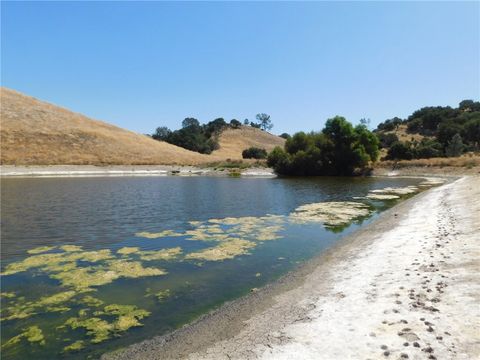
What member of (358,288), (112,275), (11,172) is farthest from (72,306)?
(11,172)

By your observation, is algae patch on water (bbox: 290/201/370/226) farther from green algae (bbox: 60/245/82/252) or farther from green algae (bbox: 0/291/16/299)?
green algae (bbox: 0/291/16/299)

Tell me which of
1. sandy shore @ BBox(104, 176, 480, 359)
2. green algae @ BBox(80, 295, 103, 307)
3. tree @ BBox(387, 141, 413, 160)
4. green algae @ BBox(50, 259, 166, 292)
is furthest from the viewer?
tree @ BBox(387, 141, 413, 160)

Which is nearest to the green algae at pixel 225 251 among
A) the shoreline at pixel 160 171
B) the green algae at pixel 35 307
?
the green algae at pixel 35 307

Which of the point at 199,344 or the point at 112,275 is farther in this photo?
the point at 112,275

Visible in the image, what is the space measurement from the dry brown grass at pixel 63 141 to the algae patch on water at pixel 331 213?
3263 inches

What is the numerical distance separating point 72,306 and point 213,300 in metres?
4.88

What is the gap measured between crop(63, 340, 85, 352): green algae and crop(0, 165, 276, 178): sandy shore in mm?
82309

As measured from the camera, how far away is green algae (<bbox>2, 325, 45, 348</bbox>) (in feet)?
34.9

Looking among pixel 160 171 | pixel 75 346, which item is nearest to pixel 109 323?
pixel 75 346

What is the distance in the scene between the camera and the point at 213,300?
1390cm

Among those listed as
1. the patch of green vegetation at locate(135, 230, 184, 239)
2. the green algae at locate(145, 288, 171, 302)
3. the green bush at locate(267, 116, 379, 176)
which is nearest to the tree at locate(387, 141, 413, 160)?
the green bush at locate(267, 116, 379, 176)

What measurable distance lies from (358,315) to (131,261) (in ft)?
38.8

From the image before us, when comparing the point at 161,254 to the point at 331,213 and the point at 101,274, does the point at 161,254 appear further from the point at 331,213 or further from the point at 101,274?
the point at 331,213

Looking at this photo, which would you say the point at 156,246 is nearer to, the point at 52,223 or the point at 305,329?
the point at 52,223
